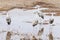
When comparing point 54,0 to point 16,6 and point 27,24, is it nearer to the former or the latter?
point 16,6

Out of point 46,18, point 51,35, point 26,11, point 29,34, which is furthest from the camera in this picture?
point 26,11

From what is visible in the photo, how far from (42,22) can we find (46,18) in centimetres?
16

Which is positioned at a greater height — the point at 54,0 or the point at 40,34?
the point at 54,0

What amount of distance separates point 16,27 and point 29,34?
0.27 m

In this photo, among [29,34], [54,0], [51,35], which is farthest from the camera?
[54,0]

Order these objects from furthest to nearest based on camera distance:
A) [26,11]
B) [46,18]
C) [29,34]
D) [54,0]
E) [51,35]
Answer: [54,0] < [26,11] < [46,18] < [29,34] < [51,35]

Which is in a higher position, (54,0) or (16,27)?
(54,0)

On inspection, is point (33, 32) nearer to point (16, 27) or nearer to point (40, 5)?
point (16, 27)

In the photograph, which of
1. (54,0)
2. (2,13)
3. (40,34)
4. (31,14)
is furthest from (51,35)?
(54,0)

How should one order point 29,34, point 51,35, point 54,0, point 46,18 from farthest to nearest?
point 54,0, point 46,18, point 29,34, point 51,35

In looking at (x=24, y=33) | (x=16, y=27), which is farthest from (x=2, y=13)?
(x=24, y=33)

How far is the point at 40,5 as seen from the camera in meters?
3.49

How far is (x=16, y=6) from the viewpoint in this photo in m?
3.50

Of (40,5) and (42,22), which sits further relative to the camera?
(40,5)
